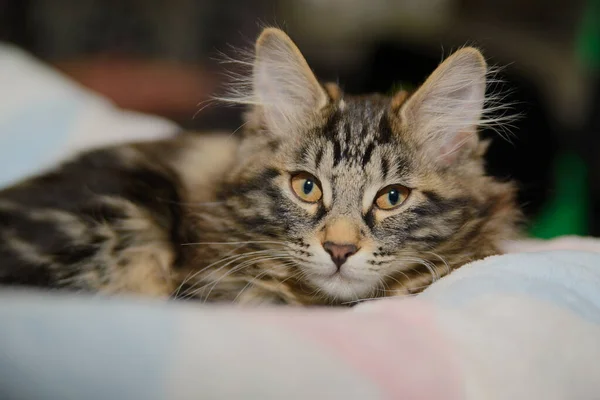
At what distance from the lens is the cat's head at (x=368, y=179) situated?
99 cm

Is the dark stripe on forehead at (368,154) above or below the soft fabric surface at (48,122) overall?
below

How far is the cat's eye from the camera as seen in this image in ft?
3.42

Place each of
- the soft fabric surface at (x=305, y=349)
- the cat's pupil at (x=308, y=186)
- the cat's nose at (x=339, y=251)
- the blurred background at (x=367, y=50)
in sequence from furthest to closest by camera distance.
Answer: the blurred background at (x=367, y=50)
the cat's pupil at (x=308, y=186)
the cat's nose at (x=339, y=251)
the soft fabric surface at (x=305, y=349)

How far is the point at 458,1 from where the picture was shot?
3602 mm

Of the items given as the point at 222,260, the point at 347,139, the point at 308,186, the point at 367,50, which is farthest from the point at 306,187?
the point at 367,50

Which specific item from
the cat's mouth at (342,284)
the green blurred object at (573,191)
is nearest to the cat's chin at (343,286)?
the cat's mouth at (342,284)

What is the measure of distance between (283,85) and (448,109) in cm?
32

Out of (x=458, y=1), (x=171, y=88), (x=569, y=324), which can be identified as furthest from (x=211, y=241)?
(x=458, y=1)

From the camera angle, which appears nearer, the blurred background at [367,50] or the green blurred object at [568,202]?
the green blurred object at [568,202]

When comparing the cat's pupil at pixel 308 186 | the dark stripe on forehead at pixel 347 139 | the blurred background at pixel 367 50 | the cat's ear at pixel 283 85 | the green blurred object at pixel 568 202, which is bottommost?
the green blurred object at pixel 568 202

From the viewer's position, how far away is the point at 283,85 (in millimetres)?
1152

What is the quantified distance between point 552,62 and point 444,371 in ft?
9.37

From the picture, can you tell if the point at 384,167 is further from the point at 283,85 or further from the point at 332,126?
the point at 283,85

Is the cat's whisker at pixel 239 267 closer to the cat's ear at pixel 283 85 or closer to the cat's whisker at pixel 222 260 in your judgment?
the cat's whisker at pixel 222 260
